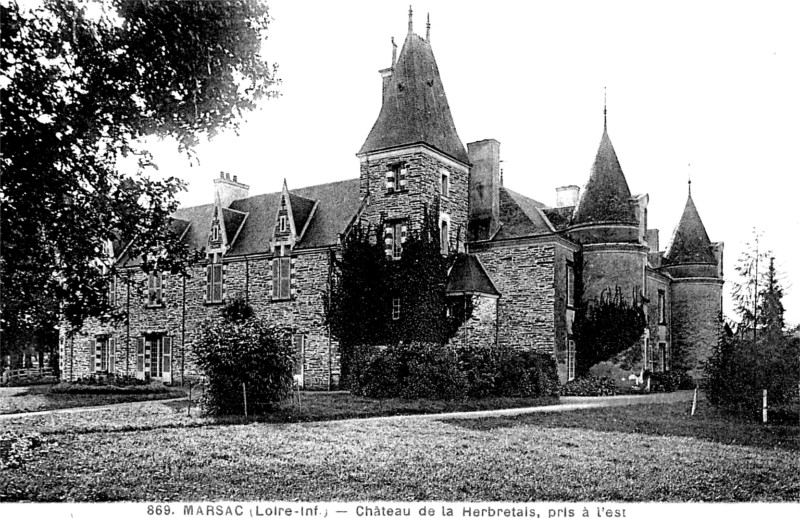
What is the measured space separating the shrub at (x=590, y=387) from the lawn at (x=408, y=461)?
938 centimetres

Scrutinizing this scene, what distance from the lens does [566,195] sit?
34312 mm

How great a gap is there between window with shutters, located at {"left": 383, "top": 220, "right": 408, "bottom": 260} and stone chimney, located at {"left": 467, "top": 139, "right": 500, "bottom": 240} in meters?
3.07

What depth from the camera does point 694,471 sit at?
9.41 m

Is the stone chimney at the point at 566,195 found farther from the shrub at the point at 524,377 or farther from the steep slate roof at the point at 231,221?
the steep slate roof at the point at 231,221

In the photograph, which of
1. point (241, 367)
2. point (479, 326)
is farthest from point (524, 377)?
point (241, 367)

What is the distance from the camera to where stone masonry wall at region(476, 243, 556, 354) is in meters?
25.0

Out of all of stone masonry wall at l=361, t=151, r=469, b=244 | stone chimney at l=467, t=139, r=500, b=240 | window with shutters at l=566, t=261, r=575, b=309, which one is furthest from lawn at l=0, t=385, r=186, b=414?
→ window with shutters at l=566, t=261, r=575, b=309

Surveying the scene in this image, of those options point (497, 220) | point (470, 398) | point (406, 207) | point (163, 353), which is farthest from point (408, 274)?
point (163, 353)

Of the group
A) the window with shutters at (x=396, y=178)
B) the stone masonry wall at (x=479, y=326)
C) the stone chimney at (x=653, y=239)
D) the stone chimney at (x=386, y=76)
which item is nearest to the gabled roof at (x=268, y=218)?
the window with shutters at (x=396, y=178)

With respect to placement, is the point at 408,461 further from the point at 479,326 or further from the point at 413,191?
the point at 413,191

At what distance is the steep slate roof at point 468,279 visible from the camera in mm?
24906

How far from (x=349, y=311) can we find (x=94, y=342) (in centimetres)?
1306

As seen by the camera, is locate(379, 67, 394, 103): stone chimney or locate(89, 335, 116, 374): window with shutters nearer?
locate(379, 67, 394, 103): stone chimney

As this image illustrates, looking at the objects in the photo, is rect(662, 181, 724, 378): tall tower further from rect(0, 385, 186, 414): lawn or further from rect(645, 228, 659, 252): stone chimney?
rect(0, 385, 186, 414): lawn
